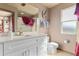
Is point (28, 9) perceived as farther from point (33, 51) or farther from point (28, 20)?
point (33, 51)

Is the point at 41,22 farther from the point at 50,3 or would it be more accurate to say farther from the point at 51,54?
the point at 51,54

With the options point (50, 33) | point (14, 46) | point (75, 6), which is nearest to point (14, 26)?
point (14, 46)

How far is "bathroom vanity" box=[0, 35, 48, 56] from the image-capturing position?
1154mm

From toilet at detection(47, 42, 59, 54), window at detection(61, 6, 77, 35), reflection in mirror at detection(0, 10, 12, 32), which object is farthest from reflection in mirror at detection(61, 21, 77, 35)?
reflection in mirror at detection(0, 10, 12, 32)

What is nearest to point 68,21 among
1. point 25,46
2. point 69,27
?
point 69,27

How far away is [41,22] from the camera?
130 centimetres

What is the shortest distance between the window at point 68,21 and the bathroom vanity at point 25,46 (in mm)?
260

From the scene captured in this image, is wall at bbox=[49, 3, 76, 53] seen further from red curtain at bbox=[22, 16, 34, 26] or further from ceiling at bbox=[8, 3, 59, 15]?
red curtain at bbox=[22, 16, 34, 26]

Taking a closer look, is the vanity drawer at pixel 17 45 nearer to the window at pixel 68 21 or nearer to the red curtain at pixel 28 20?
the red curtain at pixel 28 20

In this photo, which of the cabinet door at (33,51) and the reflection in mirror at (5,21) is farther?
the cabinet door at (33,51)

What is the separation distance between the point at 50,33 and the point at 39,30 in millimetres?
135

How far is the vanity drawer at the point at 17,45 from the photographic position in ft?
3.79

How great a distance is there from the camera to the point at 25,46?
126 cm

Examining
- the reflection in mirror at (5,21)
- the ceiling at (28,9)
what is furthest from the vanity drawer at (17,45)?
the ceiling at (28,9)
